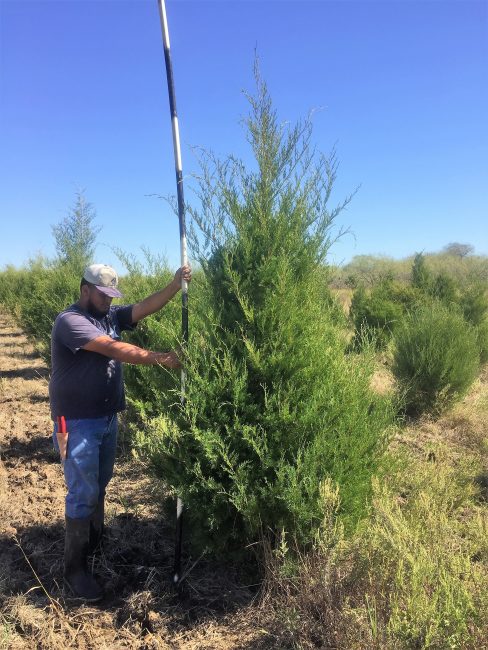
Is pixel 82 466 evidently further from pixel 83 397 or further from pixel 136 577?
pixel 136 577

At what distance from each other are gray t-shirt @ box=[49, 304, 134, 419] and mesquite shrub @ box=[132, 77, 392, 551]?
0.49 meters

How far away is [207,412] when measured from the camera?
2914mm

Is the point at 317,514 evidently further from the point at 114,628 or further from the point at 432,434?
the point at 432,434

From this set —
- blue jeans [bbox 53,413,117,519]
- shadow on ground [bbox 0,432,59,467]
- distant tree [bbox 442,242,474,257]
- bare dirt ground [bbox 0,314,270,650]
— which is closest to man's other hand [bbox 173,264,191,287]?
blue jeans [bbox 53,413,117,519]

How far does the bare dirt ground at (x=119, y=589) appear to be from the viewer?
2.71 metres

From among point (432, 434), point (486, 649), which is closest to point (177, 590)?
point (486, 649)

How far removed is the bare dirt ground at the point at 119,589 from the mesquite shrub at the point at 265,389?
0.36m

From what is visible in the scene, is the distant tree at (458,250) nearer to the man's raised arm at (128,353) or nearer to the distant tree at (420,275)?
the distant tree at (420,275)

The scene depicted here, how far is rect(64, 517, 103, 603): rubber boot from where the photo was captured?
3100 mm

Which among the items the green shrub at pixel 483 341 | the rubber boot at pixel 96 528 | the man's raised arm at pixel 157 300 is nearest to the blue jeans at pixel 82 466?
the rubber boot at pixel 96 528

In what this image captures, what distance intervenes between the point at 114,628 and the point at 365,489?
1751 millimetres

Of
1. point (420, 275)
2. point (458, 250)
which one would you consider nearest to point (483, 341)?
point (420, 275)

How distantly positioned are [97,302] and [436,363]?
5777 millimetres

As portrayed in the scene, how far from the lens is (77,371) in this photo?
3119mm
